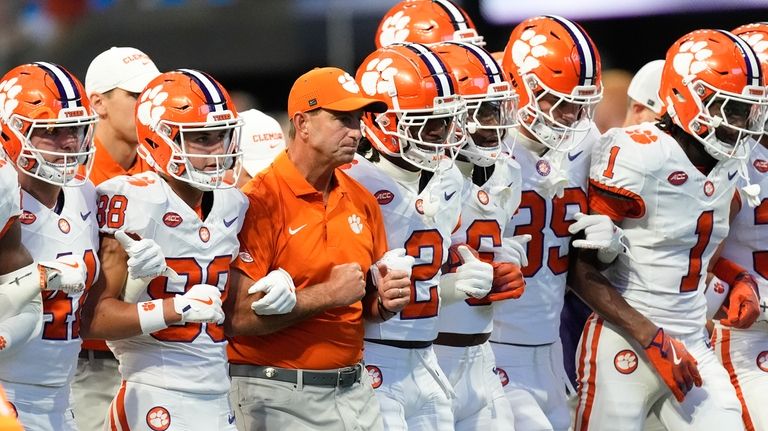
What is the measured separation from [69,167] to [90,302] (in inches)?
16.6

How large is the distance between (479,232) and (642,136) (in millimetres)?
767

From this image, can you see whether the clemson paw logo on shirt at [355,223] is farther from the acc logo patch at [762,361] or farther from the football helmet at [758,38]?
the football helmet at [758,38]

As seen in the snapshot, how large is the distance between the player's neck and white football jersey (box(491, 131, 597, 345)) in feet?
4.86

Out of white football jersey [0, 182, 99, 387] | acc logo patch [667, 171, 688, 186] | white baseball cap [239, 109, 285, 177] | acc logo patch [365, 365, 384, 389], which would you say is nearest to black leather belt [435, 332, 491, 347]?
acc logo patch [365, 365, 384, 389]

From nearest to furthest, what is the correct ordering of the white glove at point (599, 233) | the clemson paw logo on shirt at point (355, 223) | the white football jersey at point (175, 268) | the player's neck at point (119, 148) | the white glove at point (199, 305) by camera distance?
the white glove at point (199, 305) < the white football jersey at point (175, 268) < the clemson paw logo on shirt at point (355, 223) < the white glove at point (599, 233) < the player's neck at point (119, 148)

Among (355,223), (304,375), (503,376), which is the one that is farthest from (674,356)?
(304,375)

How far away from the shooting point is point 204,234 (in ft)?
15.4

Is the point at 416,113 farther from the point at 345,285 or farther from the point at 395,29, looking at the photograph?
the point at 395,29

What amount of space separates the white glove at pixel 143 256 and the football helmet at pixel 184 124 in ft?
1.04

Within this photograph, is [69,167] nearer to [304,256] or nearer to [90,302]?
[90,302]

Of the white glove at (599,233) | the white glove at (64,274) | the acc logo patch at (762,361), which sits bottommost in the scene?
the acc logo patch at (762,361)

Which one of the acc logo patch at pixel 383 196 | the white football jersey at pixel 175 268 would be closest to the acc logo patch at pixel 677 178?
the acc logo patch at pixel 383 196

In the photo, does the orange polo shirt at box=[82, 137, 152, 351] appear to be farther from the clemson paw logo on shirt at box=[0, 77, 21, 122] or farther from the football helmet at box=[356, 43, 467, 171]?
the clemson paw logo on shirt at box=[0, 77, 21, 122]

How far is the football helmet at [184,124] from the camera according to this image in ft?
15.4
